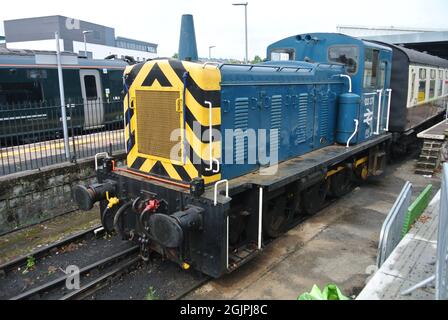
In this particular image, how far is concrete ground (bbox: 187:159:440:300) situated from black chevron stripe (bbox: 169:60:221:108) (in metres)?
2.33

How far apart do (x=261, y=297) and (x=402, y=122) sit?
8162mm

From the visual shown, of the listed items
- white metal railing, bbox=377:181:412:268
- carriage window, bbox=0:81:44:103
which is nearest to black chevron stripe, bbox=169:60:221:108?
white metal railing, bbox=377:181:412:268

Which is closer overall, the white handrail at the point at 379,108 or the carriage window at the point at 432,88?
the white handrail at the point at 379,108

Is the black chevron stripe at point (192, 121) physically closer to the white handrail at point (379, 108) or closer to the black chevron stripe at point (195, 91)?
the black chevron stripe at point (195, 91)

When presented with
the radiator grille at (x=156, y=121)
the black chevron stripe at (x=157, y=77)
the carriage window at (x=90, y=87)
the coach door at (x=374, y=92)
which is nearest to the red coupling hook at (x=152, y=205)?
the radiator grille at (x=156, y=121)

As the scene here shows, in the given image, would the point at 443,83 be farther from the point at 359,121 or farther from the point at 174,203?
the point at 174,203

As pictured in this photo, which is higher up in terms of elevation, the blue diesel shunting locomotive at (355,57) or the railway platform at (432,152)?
the blue diesel shunting locomotive at (355,57)

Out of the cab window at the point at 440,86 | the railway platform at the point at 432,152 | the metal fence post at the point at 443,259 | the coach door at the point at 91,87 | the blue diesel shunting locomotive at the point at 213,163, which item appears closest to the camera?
the metal fence post at the point at 443,259

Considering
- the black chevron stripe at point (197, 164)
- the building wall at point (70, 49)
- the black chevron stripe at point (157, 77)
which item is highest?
the building wall at point (70, 49)

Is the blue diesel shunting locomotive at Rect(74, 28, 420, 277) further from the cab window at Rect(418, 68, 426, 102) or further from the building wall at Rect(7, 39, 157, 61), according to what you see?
the building wall at Rect(7, 39, 157, 61)

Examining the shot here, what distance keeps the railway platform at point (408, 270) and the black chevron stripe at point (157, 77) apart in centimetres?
329

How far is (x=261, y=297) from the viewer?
15.0 feet

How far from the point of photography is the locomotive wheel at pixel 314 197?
6867 mm

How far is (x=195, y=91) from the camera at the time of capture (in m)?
4.66
